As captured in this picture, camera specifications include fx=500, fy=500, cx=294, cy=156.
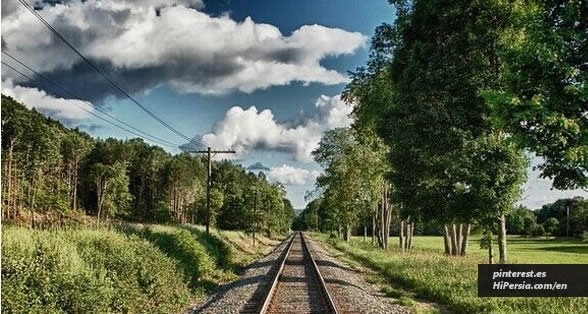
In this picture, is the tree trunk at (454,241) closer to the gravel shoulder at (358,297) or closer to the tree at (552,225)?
the gravel shoulder at (358,297)

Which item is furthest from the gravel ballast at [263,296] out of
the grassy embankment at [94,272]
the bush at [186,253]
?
the bush at [186,253]

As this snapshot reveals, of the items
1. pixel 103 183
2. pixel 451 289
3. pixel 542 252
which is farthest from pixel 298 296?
pixel 103 183

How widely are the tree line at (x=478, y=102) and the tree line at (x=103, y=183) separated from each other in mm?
34609

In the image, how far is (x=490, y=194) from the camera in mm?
18672

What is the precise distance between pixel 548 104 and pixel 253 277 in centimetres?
1544

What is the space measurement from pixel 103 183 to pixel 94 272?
302 feet

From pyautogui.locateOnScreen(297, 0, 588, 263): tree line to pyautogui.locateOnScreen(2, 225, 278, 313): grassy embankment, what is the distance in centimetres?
982

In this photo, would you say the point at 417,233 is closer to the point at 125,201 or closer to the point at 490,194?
the point at 125,201

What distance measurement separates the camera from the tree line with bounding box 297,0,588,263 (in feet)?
37.1

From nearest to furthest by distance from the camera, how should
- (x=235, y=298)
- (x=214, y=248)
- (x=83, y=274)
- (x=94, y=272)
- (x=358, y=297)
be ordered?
(x=83, y=274)
(x=94, y=272)
(x=235, y=298)
(x=358, y=297)
(x=214, y=248)

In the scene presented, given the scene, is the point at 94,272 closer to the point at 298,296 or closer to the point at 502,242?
the point at 298,296

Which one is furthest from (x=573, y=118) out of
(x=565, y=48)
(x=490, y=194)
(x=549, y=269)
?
(x=490, y=194)

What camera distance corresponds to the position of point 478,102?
60.8 feet

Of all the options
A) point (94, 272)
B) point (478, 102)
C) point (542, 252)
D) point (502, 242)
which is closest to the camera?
point (94, 272)
